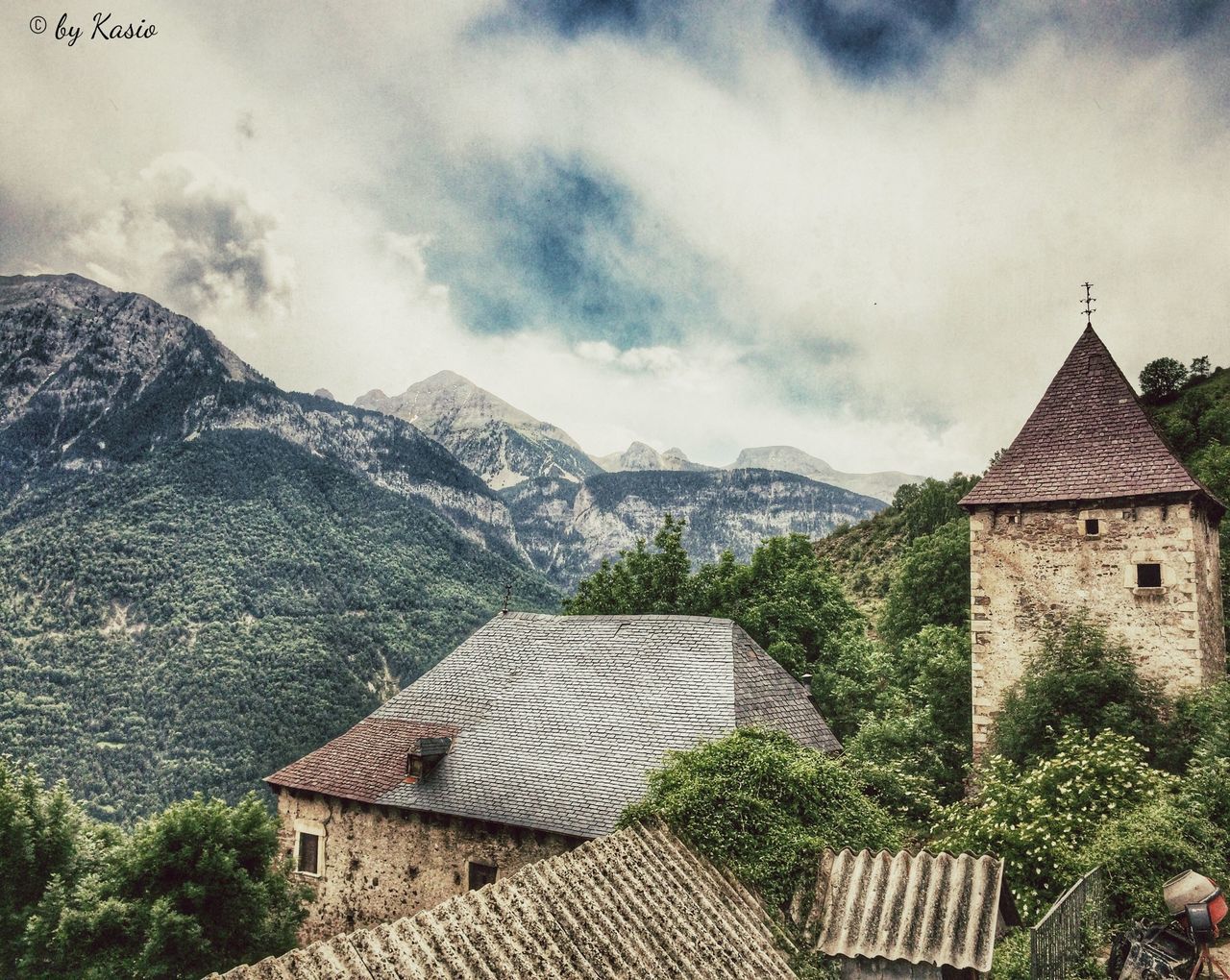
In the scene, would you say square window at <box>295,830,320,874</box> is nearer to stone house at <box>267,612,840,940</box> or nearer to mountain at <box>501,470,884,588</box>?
stone house at <box>267,612,840,940</box>

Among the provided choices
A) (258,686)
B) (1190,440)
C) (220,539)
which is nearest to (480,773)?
(1190,440)

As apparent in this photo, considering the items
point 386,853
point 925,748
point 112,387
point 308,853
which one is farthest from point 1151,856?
point 112,387

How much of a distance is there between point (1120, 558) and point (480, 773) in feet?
41.3

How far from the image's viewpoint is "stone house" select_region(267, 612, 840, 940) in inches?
547

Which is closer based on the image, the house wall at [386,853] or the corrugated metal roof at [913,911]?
the corrugated metal roof at [913,911]

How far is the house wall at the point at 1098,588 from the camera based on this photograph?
13.4 meters

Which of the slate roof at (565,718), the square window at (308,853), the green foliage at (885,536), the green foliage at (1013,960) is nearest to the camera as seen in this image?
the green foliage at (1013,960)

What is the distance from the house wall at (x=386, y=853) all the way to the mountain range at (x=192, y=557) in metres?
40.6

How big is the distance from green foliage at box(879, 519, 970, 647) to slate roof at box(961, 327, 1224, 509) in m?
9.19

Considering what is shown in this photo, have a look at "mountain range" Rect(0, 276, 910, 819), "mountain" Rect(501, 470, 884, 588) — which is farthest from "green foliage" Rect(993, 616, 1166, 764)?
"mountain" Rect(501, 470, 884, 588)

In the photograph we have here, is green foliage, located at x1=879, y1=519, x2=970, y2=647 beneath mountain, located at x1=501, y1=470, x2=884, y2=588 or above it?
beneath

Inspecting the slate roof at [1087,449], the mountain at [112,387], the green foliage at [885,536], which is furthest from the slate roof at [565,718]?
the mountain at [112,387]

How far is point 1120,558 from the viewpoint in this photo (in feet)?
45.8

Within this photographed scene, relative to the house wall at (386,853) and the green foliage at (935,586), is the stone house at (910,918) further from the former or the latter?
the green foliage at (935,586)
